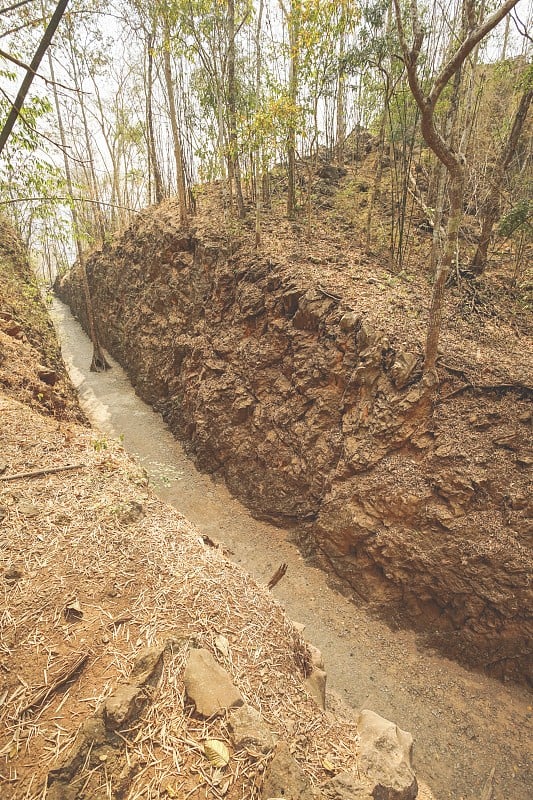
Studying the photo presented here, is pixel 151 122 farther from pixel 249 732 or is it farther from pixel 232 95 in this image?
pixel 249 732

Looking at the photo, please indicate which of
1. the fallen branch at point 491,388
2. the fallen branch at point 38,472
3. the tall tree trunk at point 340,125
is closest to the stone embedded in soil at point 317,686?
the fallen branch at point 38,472

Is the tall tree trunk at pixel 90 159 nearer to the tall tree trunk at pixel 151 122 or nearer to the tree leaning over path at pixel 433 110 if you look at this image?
the tall tree trunk at pixel 151 122

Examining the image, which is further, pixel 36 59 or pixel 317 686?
pixel 317 686

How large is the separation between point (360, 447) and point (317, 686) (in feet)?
15.0

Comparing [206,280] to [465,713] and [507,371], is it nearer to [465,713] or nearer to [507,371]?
[507,371]

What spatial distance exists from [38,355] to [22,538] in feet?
18.8

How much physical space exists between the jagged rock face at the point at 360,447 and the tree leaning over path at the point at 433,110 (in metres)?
1.00

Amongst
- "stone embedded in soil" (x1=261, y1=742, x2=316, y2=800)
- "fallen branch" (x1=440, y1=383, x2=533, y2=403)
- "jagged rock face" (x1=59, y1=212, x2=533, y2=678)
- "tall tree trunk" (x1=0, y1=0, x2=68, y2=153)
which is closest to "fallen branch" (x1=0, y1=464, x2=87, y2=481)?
"tall tree trunk" (x1=0, y1=0, x2=68, y2=153)

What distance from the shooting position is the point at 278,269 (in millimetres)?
9391

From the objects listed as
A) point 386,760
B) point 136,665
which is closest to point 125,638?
point 136,665

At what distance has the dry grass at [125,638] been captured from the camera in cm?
174

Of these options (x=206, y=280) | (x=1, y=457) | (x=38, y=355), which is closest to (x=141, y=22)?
(x=206, y=280)

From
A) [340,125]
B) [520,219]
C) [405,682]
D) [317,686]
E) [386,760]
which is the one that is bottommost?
[405,682]

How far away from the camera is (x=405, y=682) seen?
5.80 metres
